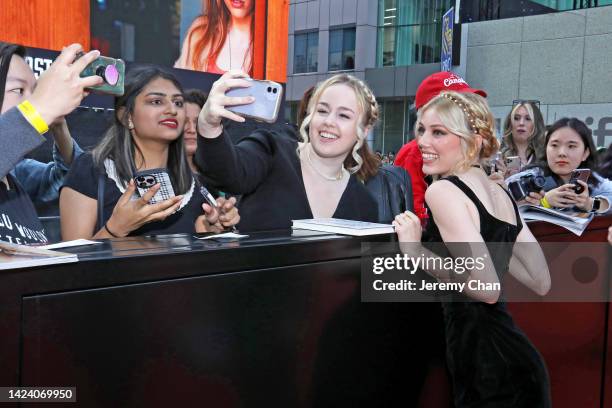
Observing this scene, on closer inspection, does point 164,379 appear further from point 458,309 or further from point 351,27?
point 351,27

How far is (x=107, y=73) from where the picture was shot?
156 cm

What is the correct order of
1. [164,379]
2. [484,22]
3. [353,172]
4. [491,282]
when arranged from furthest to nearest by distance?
[484,22]
[353,172]
[491,282]
[164,379]

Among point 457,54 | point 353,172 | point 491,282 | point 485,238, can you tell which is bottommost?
point 491,282

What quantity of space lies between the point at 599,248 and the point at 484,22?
16.6 metres

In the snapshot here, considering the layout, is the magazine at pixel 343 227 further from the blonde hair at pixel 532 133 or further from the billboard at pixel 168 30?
the blonde hair at pixel 532 133

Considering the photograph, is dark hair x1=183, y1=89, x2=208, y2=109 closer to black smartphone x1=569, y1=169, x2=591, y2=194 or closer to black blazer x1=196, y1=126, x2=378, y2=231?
Answer: black blazer x1=196, y1=126, x2=378, y2=231

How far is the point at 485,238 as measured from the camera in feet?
6.12

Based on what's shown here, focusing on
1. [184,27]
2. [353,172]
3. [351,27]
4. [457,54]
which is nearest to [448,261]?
[353,172]

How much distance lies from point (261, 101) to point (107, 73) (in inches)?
16.9

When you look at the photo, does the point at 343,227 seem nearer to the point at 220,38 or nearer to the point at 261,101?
the point at 261,101

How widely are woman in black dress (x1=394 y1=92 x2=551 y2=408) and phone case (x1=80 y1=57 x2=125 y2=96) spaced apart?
0.90 metres

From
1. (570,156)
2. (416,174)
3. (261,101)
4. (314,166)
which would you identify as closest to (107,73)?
(261,101)

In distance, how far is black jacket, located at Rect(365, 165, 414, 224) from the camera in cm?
241

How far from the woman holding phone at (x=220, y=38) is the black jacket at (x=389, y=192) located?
237cm
